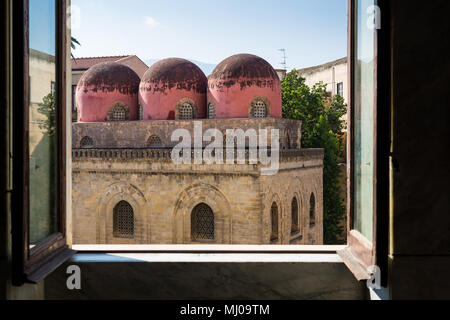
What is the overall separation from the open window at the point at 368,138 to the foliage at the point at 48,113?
5.50 ft

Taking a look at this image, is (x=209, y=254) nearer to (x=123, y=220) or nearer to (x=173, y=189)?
(x=173, y=189)

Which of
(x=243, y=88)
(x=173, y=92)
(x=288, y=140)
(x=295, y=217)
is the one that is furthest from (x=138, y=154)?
(x=295, y=217)

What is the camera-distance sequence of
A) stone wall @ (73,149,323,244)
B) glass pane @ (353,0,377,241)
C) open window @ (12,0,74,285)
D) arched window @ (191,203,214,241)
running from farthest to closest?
1. arched window @ (191,203,214,241)
2. stone wall @ (73,149,323,244)
3. glass pane @ (353,0,377,241)
4. open window @ (12,0,74,285)

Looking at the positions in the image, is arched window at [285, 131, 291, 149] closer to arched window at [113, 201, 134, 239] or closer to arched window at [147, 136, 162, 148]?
Answer: arched window at [147, 136, 162, 148]

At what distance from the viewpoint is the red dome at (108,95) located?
56.3ft

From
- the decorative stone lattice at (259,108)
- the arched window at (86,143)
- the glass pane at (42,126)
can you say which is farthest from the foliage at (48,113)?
the arched window at (86,143)

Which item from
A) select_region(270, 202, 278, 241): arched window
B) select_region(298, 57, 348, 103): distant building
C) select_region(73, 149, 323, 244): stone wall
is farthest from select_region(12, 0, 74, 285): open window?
select_region(298, 57, 348, 103): distant building

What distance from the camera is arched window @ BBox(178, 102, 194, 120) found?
16.4m

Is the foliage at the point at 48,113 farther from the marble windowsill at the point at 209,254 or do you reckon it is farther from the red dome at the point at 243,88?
the red dome at the point at 243,88

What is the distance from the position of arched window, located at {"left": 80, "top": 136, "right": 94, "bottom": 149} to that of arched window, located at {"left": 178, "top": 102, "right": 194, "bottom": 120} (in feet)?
13.1

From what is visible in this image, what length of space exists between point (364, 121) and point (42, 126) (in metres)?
1.71
